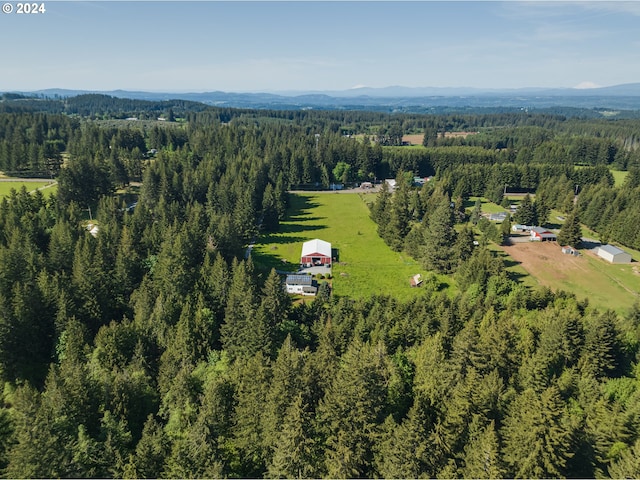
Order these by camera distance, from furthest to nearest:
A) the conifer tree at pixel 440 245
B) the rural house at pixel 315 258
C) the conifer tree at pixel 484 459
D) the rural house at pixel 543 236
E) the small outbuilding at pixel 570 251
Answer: the rural house at pixel 543 236, the small outbuilding at pixel 570 251, the rural house at pixel 315 258, the conifer tree at pixel 440 245, the conifer tree at pixel 484 459

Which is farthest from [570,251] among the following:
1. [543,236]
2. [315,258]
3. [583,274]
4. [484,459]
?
[484,459]

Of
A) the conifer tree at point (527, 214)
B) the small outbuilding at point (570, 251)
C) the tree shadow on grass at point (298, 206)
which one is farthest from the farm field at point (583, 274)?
the tree shadow on grass at point (298, 206)

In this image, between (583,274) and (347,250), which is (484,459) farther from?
(583,274)

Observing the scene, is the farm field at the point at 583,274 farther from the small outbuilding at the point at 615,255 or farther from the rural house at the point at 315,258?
the rural house at the point at 315,258

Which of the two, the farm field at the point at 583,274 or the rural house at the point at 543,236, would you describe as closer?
the farm field at the point at 583,274

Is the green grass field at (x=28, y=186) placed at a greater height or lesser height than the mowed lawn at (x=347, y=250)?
greater

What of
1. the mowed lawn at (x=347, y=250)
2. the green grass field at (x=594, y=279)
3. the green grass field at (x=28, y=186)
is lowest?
the green grass field at (x=594, y=279)

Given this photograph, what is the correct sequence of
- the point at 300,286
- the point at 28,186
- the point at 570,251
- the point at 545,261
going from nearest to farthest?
the point at 300,286 < the point at 545,261 < the point at 570,251 < the point at 28,186
